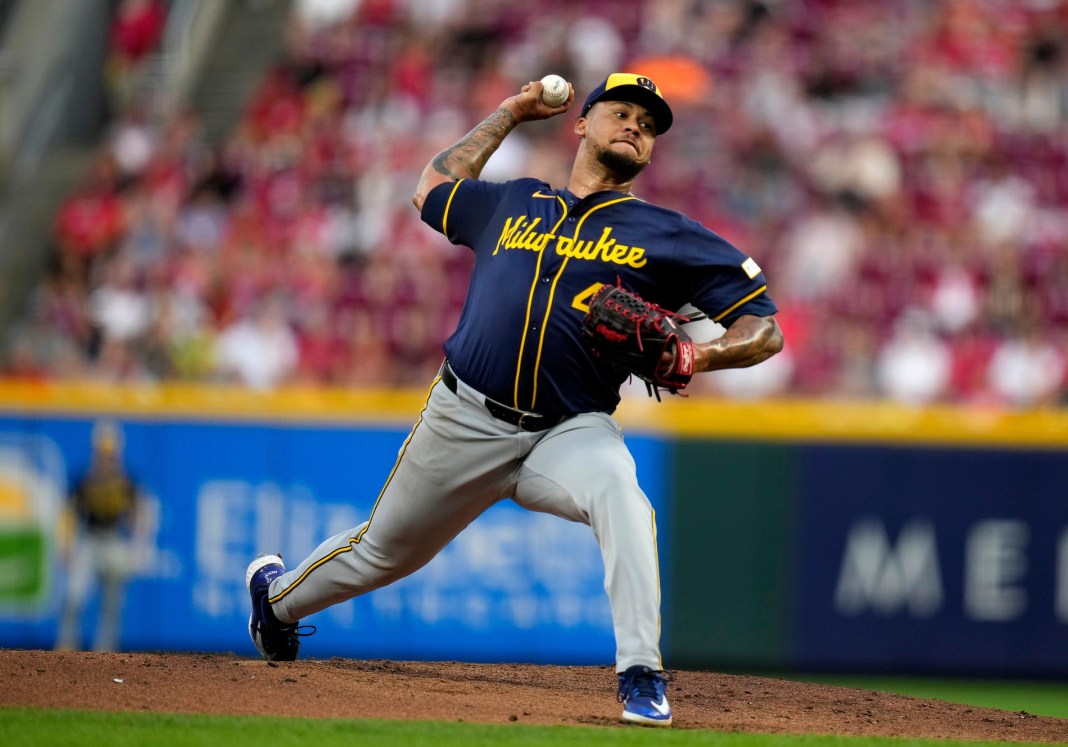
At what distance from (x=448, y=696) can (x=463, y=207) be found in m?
1.56

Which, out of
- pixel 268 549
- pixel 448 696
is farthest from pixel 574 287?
pixel 268 549

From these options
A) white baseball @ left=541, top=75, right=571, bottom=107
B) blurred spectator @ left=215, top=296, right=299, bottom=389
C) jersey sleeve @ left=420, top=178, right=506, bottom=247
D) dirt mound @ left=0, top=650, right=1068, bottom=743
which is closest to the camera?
dirt mound @ left=0, top=650, right=1068, bottom=743

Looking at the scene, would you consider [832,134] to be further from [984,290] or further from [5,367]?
[5,367]

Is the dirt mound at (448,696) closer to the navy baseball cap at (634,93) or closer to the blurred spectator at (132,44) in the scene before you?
the navy baseball cap at (634,93)

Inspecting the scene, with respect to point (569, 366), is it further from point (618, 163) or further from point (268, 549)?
point (268, 549)

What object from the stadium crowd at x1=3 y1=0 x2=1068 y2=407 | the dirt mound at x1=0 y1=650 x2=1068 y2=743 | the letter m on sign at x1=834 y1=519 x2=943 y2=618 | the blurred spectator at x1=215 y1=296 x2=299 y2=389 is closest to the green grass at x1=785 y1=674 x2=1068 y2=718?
the letter m on sign at x1=834 y1=519 x2=943 y2=618

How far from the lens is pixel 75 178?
13.7 m

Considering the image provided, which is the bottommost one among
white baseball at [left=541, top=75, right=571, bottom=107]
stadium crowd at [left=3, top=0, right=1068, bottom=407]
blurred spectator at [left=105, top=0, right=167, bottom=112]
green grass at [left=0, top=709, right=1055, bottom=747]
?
green grass at [left=0, top=709, right=1055, bottom=747]

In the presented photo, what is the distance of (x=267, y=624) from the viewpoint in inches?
212

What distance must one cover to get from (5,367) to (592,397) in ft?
23.4

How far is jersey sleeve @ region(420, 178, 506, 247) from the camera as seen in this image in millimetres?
5086

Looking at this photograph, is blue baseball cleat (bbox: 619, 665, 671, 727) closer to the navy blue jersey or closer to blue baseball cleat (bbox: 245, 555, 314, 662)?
the navy blue jersey

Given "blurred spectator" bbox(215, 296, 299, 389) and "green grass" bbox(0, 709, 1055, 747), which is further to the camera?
"blurred spectator" bbox(215, 296, 299, 389)

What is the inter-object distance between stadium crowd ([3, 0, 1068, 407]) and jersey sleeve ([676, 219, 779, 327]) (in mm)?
5669
